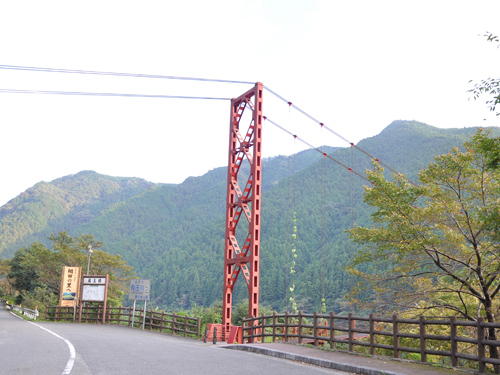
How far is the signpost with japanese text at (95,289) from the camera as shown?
100 ft

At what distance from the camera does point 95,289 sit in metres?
30.8

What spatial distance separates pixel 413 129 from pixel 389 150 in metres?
10.0

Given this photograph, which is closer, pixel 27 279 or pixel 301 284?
pixel 27 279

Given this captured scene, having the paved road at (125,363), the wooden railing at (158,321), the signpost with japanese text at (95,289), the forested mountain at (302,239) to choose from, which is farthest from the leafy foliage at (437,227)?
the forested mountain at (302,239)

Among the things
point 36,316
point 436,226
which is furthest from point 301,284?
point 436,226

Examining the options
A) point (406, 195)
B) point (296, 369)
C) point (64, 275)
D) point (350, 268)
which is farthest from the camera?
point (64, 275)

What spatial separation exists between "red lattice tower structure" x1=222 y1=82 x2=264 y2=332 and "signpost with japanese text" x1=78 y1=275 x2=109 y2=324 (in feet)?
41.3

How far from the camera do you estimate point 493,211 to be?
10477mm

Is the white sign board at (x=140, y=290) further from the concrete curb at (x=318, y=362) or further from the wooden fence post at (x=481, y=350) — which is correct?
the wooden fence post at (x=481, y=350)

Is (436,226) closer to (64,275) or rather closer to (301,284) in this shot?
(64,275)

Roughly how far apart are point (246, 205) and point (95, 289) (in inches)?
593

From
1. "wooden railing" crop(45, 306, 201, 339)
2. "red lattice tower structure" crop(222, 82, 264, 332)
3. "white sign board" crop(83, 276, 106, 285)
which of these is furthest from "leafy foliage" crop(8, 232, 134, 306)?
"red lattice tower structure" crop(222, 82, 264, 332)

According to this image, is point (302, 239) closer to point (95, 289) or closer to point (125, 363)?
point (95, 289)

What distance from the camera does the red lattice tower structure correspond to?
19.7 metres
